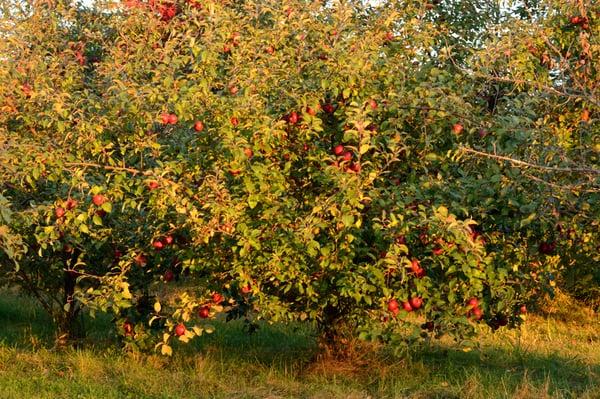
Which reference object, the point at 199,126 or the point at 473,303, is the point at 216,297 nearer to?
the point at 199,126

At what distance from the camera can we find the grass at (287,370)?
25.8ft

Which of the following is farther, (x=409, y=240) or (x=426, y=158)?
(x=426, y=158)

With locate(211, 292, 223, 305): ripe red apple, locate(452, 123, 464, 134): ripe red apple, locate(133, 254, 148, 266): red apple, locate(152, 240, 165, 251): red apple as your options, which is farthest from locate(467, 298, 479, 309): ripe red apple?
locate(133, 254, 148, 266): red apple

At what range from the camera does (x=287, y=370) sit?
29.3 feet

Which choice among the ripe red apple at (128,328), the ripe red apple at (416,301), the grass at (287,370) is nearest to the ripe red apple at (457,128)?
the ripe red apple at (416,301)

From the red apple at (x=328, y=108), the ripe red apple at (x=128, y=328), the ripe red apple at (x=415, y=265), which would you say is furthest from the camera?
the ripe red apple at (x=128, y=328)

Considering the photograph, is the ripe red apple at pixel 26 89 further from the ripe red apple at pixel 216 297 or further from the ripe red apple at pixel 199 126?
the ripe red apple at pixel 216 297

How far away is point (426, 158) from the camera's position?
270 inches

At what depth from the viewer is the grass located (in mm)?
7875

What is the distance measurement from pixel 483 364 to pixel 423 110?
4.19m

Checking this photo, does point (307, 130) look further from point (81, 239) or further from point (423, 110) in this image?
point (81, 239)

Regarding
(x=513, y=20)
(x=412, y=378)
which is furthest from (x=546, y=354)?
(x=513, y=20)

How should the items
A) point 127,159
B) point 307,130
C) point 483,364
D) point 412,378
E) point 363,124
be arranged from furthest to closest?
point 483,364
point 412,378
point 127,159
point 307,130
point 363,124

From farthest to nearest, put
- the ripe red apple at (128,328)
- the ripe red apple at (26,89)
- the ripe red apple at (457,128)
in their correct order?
the ripe red apple at (128,328) < the ripe red apple at (26,89) < the ripe red apple at (457,128)
